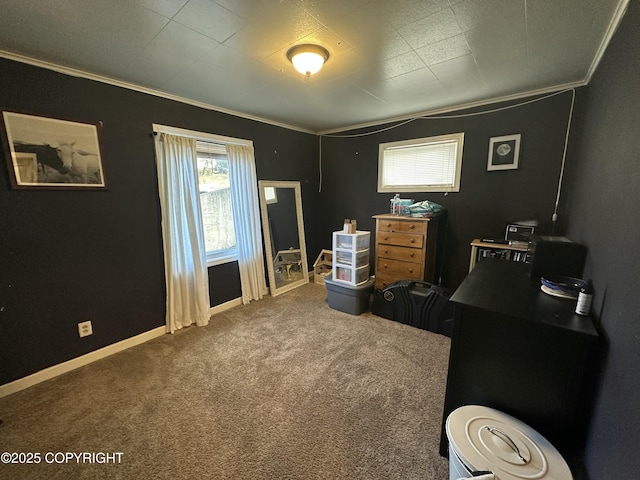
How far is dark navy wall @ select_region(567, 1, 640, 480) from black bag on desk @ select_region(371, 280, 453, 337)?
1.20 meters

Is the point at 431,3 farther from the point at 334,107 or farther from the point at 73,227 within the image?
the point at 73,227

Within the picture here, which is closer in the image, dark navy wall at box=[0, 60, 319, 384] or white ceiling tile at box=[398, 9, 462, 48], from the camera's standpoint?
white ceiling tile at box=[398, 9, 462, 48]

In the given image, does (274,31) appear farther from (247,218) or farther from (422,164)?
(422,164)

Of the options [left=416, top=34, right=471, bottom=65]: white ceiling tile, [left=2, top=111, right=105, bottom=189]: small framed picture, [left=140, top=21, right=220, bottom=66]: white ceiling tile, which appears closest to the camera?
[left=140, top=21, right=220, bottom=66]: white ceiling tile

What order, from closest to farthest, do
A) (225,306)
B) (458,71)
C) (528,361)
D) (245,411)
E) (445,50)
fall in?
(528,361)
(245,411)
(445,50)
(458,71)
(225,306)

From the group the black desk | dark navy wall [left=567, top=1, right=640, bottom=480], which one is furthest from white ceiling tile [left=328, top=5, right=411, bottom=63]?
the black desk

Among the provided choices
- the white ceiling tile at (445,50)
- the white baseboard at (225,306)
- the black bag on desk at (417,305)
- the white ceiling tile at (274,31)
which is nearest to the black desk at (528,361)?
the black bag on desk at (417,305)

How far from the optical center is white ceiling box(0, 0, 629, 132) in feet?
4.41

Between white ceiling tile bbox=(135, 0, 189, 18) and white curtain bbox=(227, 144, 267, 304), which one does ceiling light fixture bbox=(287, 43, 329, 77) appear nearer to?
white ceiling tile bbox=(135, 0, 189, 18)

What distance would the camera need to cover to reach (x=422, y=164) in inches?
129

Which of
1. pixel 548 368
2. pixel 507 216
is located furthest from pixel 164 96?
pixel 507 216

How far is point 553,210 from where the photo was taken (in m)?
2.55

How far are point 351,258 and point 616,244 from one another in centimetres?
218

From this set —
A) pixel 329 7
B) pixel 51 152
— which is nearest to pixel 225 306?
pixel 51 152
